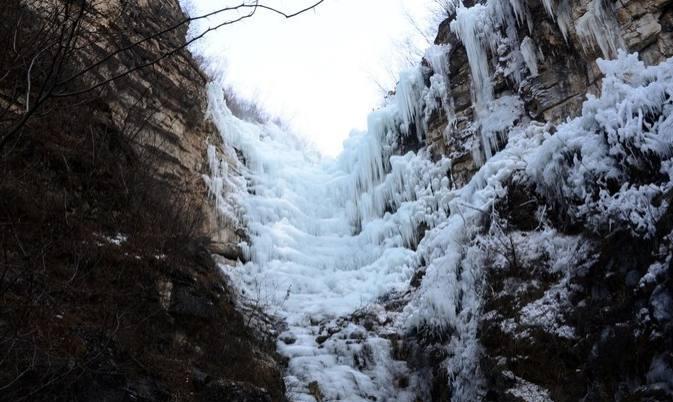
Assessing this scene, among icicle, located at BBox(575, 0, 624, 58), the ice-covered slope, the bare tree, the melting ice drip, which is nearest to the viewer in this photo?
the bare tree

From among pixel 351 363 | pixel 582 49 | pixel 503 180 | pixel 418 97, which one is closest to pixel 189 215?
pixel 351 363

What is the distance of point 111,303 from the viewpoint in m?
4.47

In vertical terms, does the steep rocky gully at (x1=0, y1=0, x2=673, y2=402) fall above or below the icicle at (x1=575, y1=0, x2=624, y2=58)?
below

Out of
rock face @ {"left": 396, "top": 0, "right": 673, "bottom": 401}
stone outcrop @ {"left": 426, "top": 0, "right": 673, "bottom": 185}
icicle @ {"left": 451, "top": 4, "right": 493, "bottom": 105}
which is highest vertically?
icicle @ {"left": 451, "top": 4, "right": 493, "bottom": 105}

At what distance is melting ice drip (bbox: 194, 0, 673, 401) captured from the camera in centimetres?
591

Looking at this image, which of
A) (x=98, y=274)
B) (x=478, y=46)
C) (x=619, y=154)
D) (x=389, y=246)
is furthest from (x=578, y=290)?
(x=478, y=46)

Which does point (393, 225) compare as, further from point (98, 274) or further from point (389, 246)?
point (98, 274)

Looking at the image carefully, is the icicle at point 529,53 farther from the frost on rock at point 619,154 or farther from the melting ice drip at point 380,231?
the frost on rock at point 619,154

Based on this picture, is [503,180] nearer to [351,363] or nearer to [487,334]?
[487,334]

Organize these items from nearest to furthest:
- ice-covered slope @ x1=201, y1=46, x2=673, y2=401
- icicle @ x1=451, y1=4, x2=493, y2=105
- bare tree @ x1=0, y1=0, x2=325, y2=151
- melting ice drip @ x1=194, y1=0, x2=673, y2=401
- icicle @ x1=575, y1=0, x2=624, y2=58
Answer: bare tree @ x1=0, y1=0, x2=325, y2=151
ice-covered slope @ x1=201, y1=46, x2=673, y2=401
melting ice drip @ x1=194, y1=0, x2=673, y2=401
icicle @ x1=575, y1=0, x2=624, y2=58
icicle @ x1=451, y1=4, x2=493, y2=105

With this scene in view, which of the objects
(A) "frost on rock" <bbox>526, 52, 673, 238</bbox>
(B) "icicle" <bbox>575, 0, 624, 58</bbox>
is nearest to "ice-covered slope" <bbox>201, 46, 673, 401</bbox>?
(A) "frost on rock" <bbox>526, 52, 673, 238</bbox>

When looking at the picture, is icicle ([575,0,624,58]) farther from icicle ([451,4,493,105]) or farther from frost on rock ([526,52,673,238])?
frost on rock ([526,52,673,238])

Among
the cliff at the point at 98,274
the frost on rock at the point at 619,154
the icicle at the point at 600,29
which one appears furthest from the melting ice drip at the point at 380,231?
the cliff at the point at 98,274

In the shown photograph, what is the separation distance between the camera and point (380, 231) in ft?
36.5
